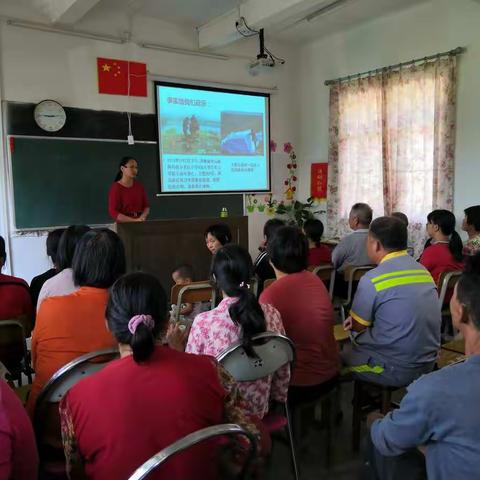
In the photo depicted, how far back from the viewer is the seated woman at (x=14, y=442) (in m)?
0.98

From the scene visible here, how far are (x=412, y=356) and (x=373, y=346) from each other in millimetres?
176

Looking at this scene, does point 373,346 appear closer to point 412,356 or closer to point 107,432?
point 412,356

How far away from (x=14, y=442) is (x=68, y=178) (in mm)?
4175

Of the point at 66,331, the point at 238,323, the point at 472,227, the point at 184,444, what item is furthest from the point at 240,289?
the point at 472,227

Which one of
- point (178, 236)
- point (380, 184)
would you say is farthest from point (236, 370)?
point (380, 184)

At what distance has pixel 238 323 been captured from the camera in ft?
5.29

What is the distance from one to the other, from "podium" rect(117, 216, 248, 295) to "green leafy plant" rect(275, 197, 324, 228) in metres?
2.27

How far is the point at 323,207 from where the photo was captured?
6.26 metres

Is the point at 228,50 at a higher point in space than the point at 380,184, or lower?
higher

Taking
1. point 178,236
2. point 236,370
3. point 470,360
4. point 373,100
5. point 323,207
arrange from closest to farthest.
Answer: point 470,360, point 236,370, point 178,236, point 373,100, point 323,207

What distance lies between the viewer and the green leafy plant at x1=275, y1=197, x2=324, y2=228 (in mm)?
6352

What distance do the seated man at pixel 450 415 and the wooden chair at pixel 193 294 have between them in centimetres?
145

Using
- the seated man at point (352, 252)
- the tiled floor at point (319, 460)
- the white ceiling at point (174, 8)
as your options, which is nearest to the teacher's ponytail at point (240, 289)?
the tiled floor at point (319, 460)

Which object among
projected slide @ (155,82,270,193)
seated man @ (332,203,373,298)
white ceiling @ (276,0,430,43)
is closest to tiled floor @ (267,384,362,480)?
seated man @ (332,203,373,298)
